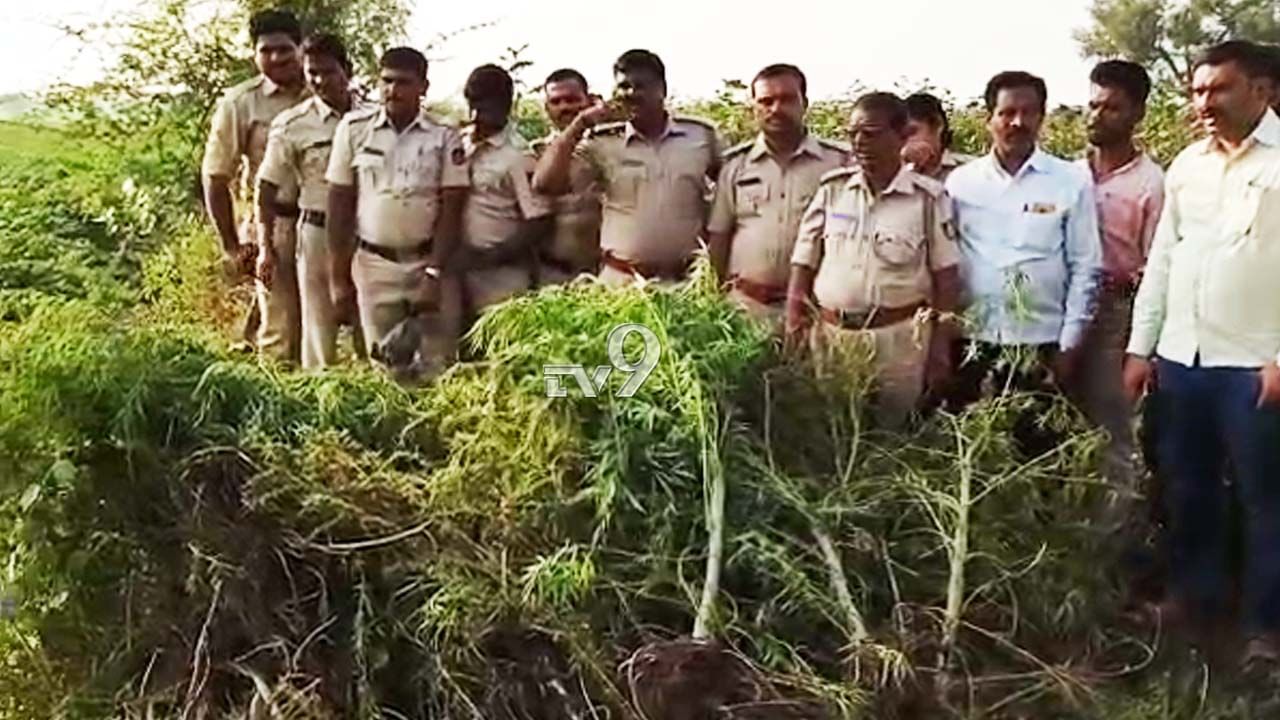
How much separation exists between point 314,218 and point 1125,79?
2.82m

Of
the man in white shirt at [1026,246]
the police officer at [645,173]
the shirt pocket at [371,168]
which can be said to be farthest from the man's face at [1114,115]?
the shirt pocket at [371,168]

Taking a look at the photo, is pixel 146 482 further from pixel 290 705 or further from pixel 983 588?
pixel 983 588

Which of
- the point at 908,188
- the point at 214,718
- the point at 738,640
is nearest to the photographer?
the point at 738,640

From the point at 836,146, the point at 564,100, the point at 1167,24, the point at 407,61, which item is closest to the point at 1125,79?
the point at 836,146

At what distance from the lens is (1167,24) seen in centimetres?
1672

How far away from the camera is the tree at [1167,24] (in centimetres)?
1452

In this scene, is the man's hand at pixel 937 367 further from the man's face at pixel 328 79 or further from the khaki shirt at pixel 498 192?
the man's face at pixel 328 79

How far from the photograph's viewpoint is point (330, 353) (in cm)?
641

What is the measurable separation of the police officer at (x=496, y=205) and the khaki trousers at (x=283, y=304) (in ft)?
3.28

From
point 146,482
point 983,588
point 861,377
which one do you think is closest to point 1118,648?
point 983,588

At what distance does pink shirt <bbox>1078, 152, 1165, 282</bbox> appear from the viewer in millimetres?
5328

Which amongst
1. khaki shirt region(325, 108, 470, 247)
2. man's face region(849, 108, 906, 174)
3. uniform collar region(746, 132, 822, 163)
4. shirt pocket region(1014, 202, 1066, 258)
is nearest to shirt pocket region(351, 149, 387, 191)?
khaki shirt region(325, 108, 470, 247)

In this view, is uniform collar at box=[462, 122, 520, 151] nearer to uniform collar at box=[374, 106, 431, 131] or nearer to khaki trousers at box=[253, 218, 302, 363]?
uniform collar at box=[374, 106, 431, 131]

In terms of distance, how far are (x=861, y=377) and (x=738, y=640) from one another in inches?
34.8
